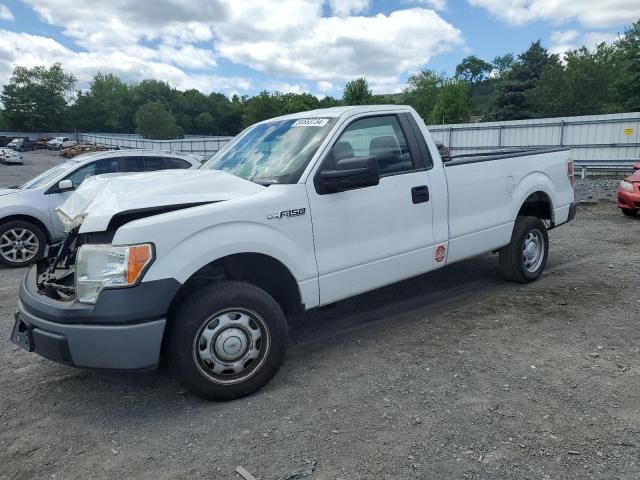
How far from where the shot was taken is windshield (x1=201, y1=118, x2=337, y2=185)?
12.8 ft

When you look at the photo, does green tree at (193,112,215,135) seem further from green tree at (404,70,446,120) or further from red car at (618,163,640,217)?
red car at (618,163,640,217)

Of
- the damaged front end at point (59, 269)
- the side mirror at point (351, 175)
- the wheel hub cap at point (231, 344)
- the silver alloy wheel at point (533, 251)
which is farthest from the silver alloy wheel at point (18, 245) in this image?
the silver alloy wheel at point (533, 251)

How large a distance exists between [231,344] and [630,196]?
9.73m

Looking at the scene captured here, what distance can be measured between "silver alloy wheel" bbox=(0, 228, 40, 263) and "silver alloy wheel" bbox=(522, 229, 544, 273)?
710cm

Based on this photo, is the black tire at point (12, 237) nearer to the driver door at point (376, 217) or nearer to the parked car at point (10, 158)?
the driver door at point (376, 217)

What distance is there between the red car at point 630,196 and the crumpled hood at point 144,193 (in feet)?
30.3

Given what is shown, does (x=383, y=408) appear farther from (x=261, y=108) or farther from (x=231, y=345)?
(x=261, y=108)

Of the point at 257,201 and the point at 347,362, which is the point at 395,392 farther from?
the point at 257,201

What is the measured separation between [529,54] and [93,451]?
6020 centimetres

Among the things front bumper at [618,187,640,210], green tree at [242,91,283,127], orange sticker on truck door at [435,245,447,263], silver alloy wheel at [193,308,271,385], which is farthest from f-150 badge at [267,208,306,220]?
green tree at [242,91,283,127]

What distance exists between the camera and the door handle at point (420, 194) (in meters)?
4.41

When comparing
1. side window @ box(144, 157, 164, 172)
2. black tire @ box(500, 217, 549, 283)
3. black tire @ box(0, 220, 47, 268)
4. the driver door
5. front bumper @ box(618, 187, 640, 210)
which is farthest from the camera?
front bumper @ box(618, 187, 640, 210)

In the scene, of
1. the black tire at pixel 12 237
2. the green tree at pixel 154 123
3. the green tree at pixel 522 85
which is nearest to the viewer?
the black tire at pixel 12 237

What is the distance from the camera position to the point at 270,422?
10.5 ft
